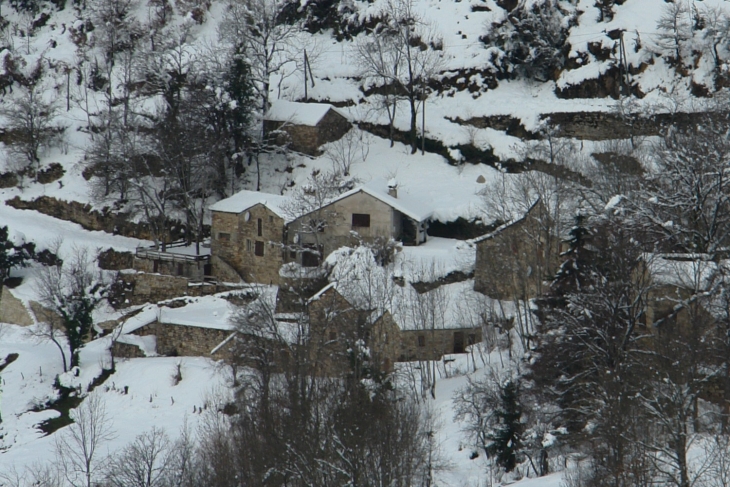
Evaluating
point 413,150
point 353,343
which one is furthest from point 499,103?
point 353,343

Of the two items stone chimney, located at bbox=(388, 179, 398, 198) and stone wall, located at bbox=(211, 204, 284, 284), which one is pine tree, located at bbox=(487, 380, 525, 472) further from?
stone wall, located at bbox=(211, 204, 284, 284)

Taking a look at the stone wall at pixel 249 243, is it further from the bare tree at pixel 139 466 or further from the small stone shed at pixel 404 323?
the bare tree at pixel 139 466

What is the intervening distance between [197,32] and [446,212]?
25204 millimetres

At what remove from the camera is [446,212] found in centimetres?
5262

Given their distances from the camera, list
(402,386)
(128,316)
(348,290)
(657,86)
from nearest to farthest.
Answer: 1. (402,386)
2. (348,290)
3. (128,316)
4. (657,86)

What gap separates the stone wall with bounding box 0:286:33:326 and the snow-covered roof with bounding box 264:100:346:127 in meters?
15.2

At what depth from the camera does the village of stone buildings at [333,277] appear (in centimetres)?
4259

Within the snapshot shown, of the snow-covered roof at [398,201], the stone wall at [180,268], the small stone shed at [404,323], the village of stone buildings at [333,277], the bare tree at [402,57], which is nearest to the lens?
the small stone shed at [404,323]

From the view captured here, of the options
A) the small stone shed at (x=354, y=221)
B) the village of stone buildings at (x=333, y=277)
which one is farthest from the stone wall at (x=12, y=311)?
the small stone shed at (x=354, y=221)

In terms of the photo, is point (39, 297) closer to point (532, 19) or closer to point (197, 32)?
point (197, 32)

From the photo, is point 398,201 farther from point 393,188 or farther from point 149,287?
point 149,287

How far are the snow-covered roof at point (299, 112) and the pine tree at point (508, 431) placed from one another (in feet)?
87.4

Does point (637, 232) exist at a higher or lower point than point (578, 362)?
higher

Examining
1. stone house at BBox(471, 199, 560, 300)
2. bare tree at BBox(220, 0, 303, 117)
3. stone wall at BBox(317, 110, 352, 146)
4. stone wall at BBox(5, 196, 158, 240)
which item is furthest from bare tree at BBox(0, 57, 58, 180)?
stone house at BBox(471, 199, 560, 300)
